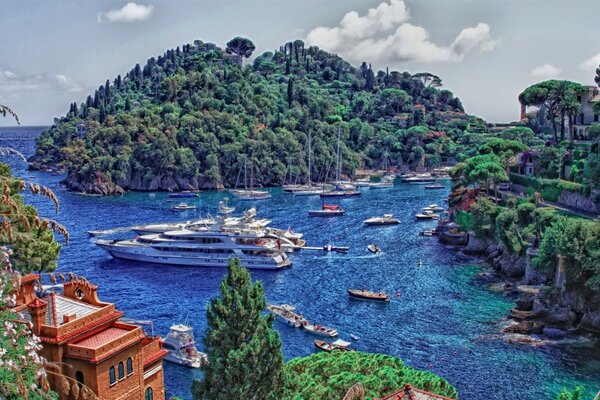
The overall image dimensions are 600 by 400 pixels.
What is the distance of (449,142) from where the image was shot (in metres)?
170

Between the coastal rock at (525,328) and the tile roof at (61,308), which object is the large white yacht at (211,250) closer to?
the coastal rock at (525,328)

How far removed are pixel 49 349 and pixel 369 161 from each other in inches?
5924

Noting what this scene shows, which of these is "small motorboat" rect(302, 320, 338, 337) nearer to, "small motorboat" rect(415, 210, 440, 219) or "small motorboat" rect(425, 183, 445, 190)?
"small motorboat" rect(415, 210, 440, 219)

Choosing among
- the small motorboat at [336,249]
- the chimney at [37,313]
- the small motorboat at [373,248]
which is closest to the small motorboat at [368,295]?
the small motorboat at [373,248]

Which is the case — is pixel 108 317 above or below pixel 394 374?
above

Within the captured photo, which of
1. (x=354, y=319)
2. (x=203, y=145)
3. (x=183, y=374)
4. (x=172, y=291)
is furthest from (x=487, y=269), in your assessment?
(x=203, y=145)

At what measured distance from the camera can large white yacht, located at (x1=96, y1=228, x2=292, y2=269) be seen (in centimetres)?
6481

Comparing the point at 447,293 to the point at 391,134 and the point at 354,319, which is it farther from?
the point at 391,134

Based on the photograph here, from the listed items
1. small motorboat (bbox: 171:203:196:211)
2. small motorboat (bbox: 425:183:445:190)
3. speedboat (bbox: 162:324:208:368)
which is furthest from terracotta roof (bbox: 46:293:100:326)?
small motorboat (bbox: 425:183:445:190)

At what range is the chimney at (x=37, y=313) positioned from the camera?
1888 cm

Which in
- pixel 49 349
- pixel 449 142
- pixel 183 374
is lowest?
pixel 183 374

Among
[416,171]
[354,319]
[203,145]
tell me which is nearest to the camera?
[354,319]

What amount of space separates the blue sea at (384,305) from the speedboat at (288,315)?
1.98 feet

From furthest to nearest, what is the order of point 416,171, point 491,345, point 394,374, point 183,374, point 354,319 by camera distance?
point 416,171 < point 354,319 < point 491,345 < point 183,374 < point 394,374
